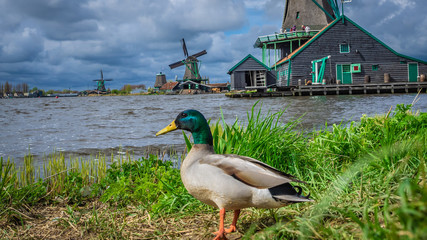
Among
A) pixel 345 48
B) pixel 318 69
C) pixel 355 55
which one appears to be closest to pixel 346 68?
pixel 355 55

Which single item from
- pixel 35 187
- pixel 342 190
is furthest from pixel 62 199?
pixel 342 190

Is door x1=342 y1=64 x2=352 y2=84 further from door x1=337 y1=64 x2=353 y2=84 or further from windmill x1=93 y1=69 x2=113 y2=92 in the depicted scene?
windmill x1=93 y1=69 x2=113 y2=92

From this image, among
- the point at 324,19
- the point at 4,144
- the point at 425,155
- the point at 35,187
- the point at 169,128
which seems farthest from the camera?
the point at 324,19

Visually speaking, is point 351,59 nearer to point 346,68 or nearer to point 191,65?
point 346,68

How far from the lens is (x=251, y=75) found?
40469mm

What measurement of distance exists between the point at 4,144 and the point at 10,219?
7.83m

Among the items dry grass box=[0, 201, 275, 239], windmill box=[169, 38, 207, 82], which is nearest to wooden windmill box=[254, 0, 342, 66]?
windmill box=[169, 38, 207, 82]

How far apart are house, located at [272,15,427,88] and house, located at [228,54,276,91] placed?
21.7ft

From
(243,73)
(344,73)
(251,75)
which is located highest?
(243,73)

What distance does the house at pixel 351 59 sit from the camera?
31969 mm

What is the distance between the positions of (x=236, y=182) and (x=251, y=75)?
39.0 metres

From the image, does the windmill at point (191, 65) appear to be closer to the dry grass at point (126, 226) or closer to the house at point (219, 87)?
the house at point (219, 87)

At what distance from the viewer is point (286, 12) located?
1565 inches

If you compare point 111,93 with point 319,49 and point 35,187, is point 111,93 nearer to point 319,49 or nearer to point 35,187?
point 319,49
